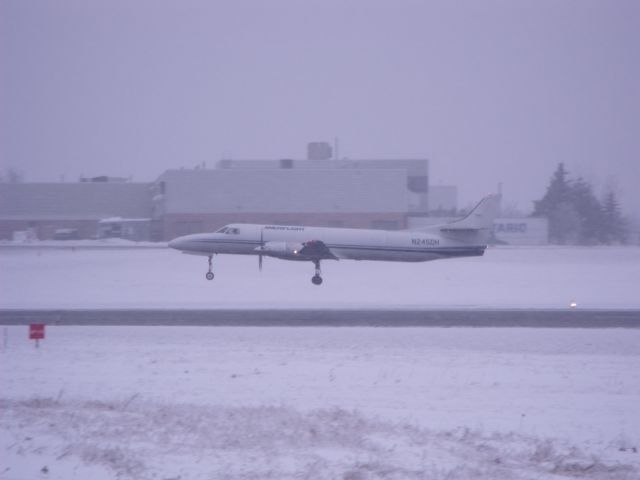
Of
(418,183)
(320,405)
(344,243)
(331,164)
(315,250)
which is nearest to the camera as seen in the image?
(320,405)

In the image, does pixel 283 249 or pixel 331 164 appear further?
pixel 331 164

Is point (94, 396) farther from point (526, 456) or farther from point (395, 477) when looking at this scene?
point (526, 456)

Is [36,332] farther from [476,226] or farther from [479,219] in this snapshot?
[479,219]

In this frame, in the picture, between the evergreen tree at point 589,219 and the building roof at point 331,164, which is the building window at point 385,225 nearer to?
the building roof at point 331,164

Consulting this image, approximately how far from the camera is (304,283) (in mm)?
32094

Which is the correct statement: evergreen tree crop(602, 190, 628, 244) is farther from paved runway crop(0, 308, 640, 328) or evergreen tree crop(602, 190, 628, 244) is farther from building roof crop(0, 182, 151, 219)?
paved runway crop(0, 308, 640, 328)

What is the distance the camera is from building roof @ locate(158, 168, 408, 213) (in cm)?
4991

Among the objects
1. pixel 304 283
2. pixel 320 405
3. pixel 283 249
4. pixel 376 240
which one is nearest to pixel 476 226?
pixel 376 240

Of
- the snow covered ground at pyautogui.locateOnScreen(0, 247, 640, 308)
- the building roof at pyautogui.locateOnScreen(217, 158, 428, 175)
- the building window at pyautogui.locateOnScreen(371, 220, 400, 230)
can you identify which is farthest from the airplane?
the building roof at pyautogui.locateOnScreen(217, 158, 428, 175)

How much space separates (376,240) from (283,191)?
18859mm

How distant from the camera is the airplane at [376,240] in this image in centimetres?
3178

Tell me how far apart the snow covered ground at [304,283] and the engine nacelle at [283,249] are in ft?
4.91

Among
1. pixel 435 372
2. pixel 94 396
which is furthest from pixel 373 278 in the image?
pixel 94 396

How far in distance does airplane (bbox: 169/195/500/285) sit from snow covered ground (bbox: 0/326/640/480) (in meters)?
14.6
